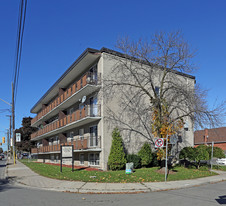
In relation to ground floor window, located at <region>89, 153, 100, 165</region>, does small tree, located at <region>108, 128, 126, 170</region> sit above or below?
above

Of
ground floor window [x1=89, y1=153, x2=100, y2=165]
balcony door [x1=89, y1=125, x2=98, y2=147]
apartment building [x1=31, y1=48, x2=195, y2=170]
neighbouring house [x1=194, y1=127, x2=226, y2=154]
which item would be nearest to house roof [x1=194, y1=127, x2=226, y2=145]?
neighbouring house [x1=194, y1=127, x2=226, y2=154]

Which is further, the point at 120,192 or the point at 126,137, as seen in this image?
the point at 126,137

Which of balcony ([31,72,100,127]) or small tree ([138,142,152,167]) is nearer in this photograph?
small tree ([138,142,152,167])

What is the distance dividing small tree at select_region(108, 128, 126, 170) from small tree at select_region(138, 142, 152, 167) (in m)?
1.72

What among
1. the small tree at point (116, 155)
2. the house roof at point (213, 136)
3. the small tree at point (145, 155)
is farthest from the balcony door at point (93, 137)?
the house roof at point (213, 136)

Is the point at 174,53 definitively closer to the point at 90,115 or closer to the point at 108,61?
the point at 108,61

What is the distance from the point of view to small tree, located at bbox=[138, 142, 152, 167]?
61.6 feet

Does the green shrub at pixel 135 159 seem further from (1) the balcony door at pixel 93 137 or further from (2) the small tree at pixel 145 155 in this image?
(1) the balcony door at pixel 93 137

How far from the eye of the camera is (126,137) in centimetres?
1984

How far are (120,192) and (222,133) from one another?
4384 centimetres

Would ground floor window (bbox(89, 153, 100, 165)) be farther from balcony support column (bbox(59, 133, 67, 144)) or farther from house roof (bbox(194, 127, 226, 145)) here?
house roof (bbox(194, 127, 226, 145))

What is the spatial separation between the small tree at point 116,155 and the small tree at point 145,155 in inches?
67.5

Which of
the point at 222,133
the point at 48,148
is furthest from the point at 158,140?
the point at 222,133

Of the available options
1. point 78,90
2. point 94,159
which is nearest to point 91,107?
point 78,90
